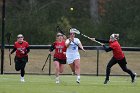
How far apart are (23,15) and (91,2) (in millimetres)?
10909

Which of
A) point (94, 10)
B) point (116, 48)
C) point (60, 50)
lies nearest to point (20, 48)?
point (60, 50)

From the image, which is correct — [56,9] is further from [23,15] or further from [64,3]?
[23,15]

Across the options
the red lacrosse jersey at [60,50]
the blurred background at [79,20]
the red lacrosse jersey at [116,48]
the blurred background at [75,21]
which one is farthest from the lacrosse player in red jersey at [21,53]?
the blurred background at [79,20]

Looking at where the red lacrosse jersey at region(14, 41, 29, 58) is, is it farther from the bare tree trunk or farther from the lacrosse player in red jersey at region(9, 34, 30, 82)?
the bare tree trunk

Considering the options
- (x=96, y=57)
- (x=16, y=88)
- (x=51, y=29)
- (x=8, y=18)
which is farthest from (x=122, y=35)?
(x=16, y=88)

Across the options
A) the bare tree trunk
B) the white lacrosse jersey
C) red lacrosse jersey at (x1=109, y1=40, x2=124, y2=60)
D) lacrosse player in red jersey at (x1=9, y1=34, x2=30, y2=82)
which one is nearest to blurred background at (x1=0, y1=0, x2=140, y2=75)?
the bare tree trunk

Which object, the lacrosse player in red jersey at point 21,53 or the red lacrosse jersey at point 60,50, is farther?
the lacrosse player in red jersey at point 21,53

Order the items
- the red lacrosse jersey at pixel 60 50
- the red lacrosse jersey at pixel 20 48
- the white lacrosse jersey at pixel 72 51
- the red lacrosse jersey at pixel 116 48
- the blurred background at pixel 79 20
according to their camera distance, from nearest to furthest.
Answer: the red lacrosse jersey at pixel 116 48 → the white lacrosse jersey at pixel 72 51 → the red lacrosse jersey at pixel 60 50 → the red lacrosse jersey at pixel 20 48 → the blurred background at pixel 79 20

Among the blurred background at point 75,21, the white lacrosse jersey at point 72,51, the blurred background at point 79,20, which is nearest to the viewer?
the white lacrosse jersey at point 72,51

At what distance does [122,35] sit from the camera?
5328cm

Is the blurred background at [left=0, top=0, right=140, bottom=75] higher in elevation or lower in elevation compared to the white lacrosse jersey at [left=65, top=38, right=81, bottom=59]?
higher

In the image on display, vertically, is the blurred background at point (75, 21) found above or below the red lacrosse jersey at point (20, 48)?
above

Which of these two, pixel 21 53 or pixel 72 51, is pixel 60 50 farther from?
pixel 21 53

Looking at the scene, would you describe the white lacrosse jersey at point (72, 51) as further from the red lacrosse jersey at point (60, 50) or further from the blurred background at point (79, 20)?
the blurred background at point (79, 20)
